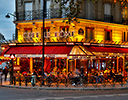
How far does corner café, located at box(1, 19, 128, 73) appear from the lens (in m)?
25.0

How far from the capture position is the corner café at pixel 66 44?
2505 centimetres

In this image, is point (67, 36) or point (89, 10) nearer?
point (67, 36)

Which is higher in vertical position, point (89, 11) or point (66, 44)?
point (89, 11)

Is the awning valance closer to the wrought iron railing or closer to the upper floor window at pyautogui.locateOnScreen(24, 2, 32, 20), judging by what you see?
the wrought iron railing

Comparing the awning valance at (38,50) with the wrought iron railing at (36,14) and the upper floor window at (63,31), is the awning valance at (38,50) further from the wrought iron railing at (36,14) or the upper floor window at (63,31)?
the wrought iron railing at (36,14)

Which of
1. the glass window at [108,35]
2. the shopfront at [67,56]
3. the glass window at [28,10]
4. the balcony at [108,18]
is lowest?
the shopfront at [67,56]

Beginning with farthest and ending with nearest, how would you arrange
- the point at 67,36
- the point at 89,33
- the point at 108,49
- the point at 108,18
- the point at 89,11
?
the point at 108,18 < the point at 108,49 < the point at 89,33 < the point at 89,11 < the point at 67,36

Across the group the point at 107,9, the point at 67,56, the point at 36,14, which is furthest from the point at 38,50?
the point at 107,9

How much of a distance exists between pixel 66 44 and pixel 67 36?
33.7 inches

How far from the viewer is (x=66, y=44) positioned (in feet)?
81.8

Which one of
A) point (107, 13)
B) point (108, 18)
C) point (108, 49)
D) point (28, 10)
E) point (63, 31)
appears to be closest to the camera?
point (63, 31)

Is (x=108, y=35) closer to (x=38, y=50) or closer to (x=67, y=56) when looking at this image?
(x=67, y=56)

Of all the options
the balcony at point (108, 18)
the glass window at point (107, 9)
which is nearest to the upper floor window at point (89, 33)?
the balcony at point (108, 18)

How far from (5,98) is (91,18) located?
15289mm
